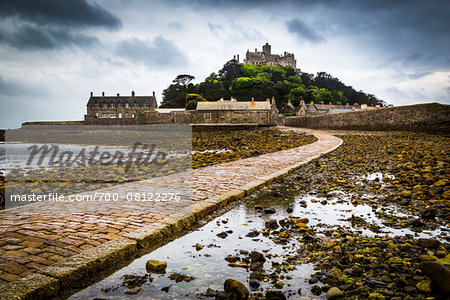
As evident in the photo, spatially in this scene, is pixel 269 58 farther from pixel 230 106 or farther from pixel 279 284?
pixel 279 284

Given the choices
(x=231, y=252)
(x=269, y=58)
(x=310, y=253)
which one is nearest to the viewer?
(x=310, y=253)

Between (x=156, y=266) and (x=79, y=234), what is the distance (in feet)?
4.13

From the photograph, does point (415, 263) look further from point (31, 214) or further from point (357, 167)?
point (357, 167)

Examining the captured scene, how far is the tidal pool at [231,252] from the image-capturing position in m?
2.50

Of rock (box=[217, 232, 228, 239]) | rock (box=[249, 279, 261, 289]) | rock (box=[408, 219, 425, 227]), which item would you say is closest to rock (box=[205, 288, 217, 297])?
rock (box=[249, 279, 261, 289])

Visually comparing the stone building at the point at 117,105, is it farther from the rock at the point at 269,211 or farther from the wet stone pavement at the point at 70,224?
the rock at the point at 269,211

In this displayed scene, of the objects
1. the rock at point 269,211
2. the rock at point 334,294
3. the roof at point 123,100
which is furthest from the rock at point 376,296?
the roof at point 123,100

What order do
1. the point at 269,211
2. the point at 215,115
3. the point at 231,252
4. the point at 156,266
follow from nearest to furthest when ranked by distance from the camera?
the point at 156,266 < the point at 231,252 < the point at 269,211 < the point at 215,115

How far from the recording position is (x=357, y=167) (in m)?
8.96

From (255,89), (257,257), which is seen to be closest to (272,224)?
(257,257)

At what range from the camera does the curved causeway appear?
2543 mm

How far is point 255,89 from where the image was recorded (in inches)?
3620

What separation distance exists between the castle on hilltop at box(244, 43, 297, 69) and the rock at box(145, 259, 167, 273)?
154 meters

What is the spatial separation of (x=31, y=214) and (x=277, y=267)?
379 cm
